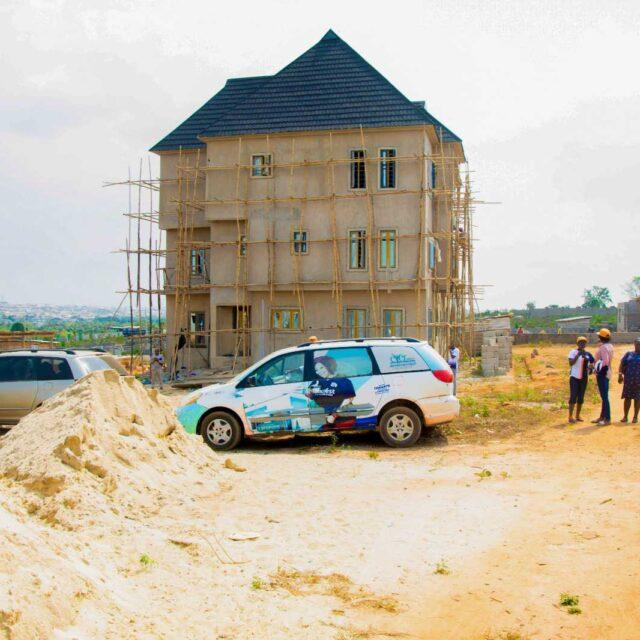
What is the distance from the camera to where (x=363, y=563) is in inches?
277

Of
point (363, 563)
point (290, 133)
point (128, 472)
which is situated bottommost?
point (363, 563)

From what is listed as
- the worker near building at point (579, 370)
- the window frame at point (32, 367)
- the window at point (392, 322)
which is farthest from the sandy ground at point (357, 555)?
the window at point (392, 322)

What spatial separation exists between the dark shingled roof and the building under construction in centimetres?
4

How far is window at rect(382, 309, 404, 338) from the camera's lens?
2794 cm

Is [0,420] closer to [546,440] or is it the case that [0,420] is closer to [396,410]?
[396,410]

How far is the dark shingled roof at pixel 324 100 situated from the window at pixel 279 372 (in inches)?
641

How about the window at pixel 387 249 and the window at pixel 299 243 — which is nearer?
the window at pixel 387 249

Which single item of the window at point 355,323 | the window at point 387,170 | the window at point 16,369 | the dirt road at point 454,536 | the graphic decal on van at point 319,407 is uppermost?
the window at point 387,170

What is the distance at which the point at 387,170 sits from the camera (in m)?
28.0

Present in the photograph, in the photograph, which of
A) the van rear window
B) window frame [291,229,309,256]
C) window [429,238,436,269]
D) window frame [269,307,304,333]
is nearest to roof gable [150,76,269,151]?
window frame [291,229,309,256]

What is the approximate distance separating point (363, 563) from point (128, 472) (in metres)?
3.03

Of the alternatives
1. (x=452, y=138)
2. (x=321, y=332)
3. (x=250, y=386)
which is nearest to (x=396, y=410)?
(x=250, y=386)

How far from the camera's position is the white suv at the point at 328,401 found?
1285 centimetres

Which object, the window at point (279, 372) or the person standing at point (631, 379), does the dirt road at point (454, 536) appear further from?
the person standing at point (631, 379)
